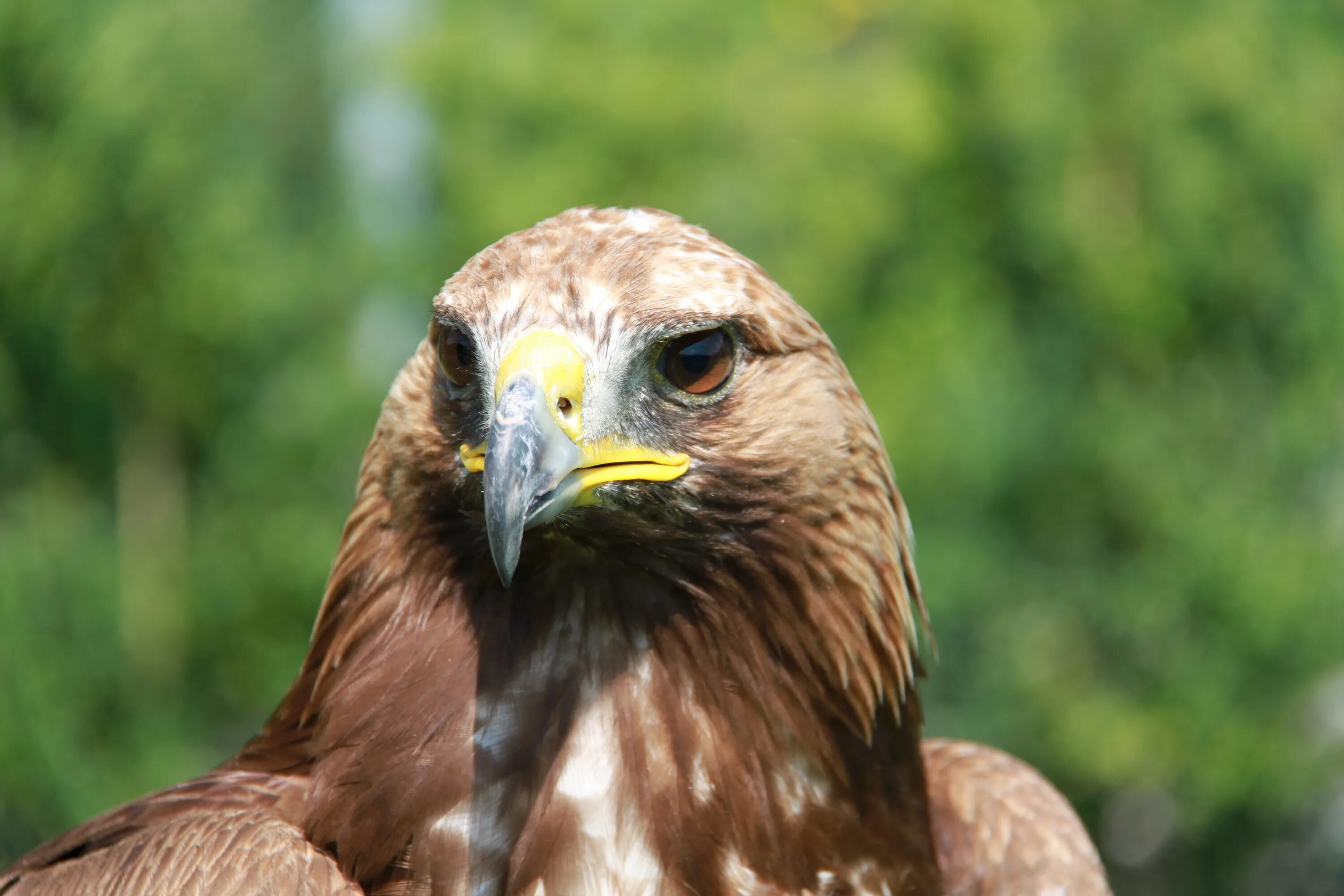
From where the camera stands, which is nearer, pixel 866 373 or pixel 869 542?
pixel 869 542

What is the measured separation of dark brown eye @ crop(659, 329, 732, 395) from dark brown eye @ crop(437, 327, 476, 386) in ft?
1.17

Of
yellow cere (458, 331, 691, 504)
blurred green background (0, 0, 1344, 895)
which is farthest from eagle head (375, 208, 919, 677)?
blurred green background (0, 0, 1344, 895)

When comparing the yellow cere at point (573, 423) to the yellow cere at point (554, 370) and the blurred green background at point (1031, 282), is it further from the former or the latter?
the blurred green background at point (1031, 282)

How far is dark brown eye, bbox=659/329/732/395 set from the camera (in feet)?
8.21

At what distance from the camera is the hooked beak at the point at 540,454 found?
7.22ft

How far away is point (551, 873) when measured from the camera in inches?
96.0

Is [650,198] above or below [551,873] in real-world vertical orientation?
above

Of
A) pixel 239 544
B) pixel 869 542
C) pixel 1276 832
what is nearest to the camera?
pixel 869 542

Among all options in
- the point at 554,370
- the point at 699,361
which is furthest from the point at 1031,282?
the point at 554,370

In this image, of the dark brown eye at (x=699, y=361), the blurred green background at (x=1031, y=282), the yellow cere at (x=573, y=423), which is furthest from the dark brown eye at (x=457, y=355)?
the blurred green background at (x=1031, y=282)

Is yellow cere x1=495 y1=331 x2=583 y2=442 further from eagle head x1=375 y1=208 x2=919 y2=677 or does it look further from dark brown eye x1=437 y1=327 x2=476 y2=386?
dark brown eye x1=437 y1=327 x2=476 y2=386

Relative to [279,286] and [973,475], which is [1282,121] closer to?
[973,475]

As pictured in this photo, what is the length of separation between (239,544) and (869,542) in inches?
356

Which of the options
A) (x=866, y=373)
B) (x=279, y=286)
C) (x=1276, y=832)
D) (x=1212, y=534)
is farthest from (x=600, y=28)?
(x=1276, y=832)
